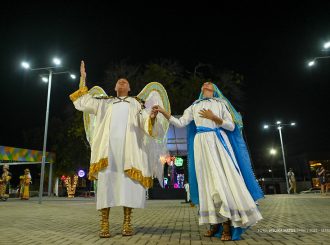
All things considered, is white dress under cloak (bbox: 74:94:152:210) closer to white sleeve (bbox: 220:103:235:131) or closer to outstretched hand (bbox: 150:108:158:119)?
outstretched hand (bbox: 150:108:158:119)

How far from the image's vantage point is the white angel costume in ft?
14.7

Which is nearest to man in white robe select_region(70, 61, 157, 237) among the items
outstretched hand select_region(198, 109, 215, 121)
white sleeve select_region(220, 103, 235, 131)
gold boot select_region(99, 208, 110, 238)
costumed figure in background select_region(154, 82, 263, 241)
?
gold boot select_region(99, 208, 110, 238)

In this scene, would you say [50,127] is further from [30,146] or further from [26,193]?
[26,193]

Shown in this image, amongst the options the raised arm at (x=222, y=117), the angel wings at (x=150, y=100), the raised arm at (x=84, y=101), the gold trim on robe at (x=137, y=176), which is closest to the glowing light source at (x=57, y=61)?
the angel wings at (x=150, y=100)

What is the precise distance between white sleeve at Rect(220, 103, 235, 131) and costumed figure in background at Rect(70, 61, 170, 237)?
106 centimetres

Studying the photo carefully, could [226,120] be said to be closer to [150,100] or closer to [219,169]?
[219,169]

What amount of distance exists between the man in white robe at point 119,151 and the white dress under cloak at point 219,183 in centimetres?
87

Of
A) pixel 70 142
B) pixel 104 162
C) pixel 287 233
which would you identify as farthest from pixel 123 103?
pixel 70 142

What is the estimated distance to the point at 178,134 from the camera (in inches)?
678

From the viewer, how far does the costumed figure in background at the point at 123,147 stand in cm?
443

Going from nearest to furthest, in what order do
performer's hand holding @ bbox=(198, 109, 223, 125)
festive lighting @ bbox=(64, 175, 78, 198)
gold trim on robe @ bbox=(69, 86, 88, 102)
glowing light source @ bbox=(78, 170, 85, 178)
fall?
performer's hand holding @ bbox=(198, 109, 223, 125) < gold trim on robe @ bbox=(69, 86, 88, 102) < festive lighting @ bbox=(64, 175, 78, 198) < glowing light source @ bbox=(78, 170, 85, 178)

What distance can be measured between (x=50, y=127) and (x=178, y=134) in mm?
21119

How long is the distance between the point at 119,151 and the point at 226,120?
66.1 inches

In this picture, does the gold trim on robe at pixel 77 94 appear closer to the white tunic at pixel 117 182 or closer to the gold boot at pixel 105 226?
the white tunic at pixel 117 182
